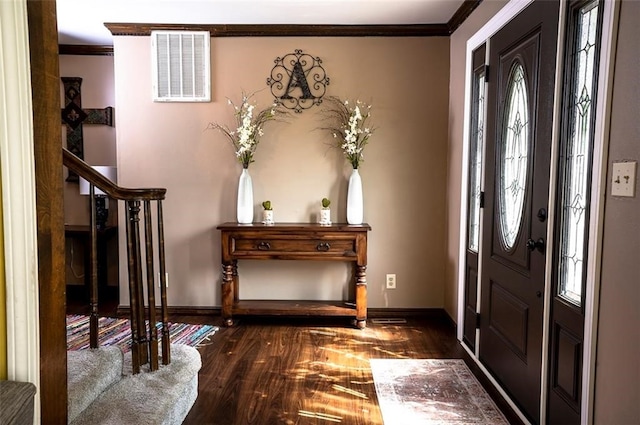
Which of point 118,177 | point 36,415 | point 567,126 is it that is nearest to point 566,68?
point 567,126

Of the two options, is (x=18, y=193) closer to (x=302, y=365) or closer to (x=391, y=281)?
(x=302, y=365)

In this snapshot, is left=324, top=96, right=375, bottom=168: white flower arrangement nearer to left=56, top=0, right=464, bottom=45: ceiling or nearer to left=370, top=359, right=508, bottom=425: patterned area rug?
left=56, top=0, right=464, bottom=45: ceiling

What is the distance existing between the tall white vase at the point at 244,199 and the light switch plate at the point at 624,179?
2.70m

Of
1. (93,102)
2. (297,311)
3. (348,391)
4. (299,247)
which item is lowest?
(348,391)

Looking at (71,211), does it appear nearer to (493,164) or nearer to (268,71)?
(268,71)

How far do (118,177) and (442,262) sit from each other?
115 inches

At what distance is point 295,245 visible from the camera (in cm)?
354

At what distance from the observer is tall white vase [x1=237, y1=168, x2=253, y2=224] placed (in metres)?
3.69

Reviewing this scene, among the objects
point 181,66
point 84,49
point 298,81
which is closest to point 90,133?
point 84,49

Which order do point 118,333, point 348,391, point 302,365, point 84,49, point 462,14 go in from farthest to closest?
point 84,49, point 118,333, point 462,14, point 302,365, point 348,391

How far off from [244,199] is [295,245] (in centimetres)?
59

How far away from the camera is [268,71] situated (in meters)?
3.81

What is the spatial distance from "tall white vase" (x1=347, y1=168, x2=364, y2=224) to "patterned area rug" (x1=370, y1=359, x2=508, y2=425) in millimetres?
1187

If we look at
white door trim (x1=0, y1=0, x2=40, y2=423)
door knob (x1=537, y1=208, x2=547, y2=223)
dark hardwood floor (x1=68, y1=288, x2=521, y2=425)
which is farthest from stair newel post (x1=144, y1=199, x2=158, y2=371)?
door knob (x1=537, y1=208, x2=547, y2=223)
